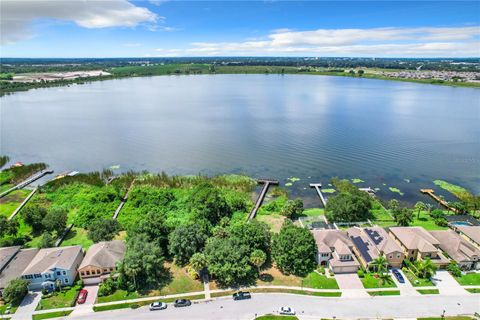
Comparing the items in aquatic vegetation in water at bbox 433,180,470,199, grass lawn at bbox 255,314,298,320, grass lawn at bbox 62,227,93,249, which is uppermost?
aquatic vegetation in water at bbox 433,180,470,199

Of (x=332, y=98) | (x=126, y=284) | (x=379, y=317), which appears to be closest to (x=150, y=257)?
(x=126, y=284)

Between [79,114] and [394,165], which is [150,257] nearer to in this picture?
[394,165]

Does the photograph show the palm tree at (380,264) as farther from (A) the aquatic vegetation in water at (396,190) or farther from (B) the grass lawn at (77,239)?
(B) the grass lawn at (77,239)

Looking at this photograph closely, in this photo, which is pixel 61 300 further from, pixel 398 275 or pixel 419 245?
pixel 419 245

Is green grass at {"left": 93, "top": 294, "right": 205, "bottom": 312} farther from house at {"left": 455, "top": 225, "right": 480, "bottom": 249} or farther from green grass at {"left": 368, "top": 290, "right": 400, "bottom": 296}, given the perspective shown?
house at {"left": 455, "top": 225, "right": 480, "bottom": 249}

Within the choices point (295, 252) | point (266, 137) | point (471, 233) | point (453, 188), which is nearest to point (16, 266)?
point (295, 252)

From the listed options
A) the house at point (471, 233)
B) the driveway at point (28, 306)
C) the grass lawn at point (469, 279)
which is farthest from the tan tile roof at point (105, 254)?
the house at point (471, 233)

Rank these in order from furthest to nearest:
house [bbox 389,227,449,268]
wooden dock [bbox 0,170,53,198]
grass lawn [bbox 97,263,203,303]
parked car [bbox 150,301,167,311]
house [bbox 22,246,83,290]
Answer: wooden dock [bbox 0,170,53,198] → house [bbox 389,227,449,268] → house [bbox 22,246,83,290] → grass lawn [bbox 97,263,203,303] → parked car [bbox 150,301,167,311]

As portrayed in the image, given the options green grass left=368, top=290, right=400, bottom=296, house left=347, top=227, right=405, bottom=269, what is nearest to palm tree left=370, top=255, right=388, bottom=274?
house left=347, top=227, right=405, bottom=269
